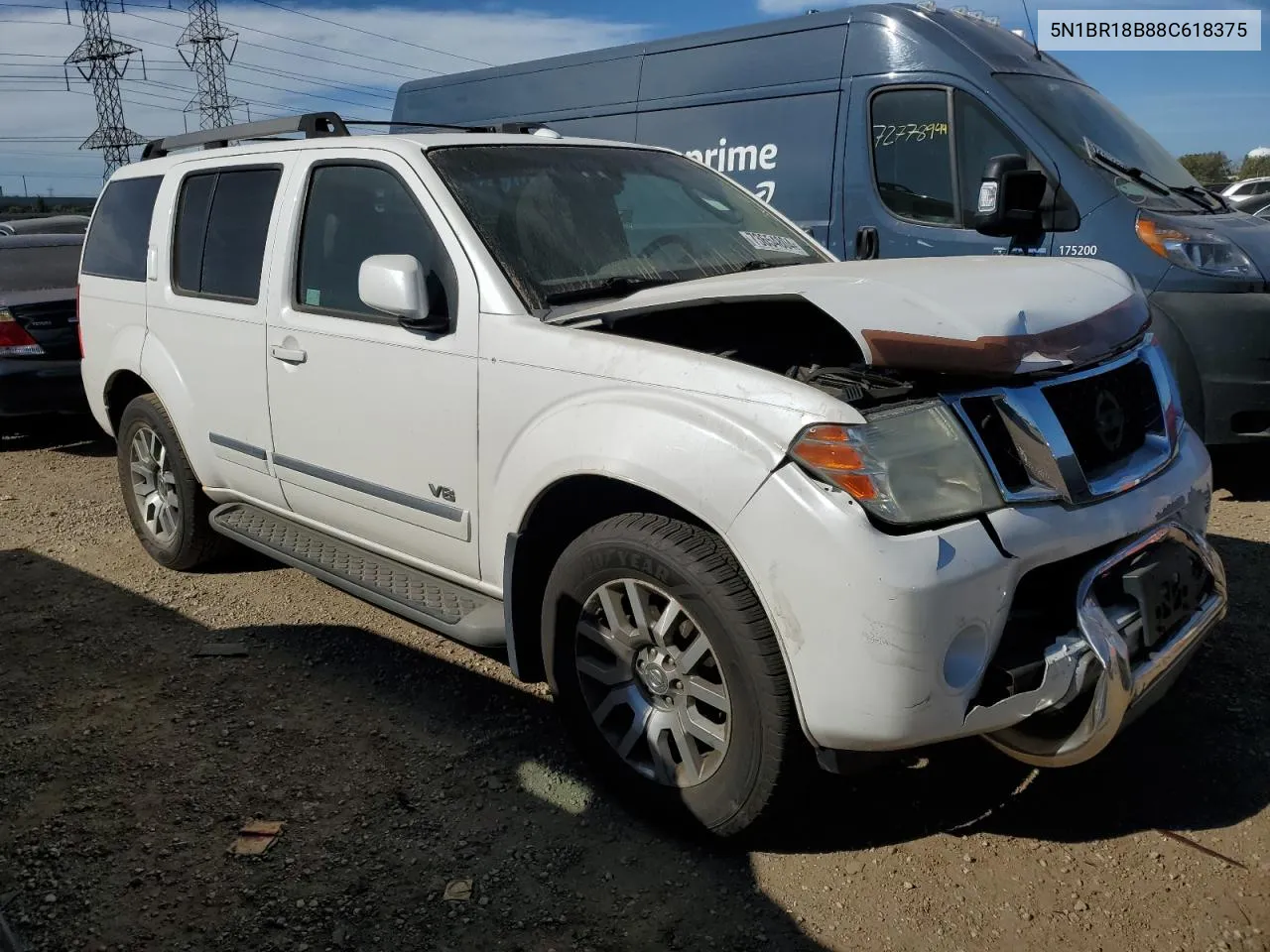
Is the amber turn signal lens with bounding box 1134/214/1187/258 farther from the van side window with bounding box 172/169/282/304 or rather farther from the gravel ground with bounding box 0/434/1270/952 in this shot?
the van side window with bounding box 172/169/282/304

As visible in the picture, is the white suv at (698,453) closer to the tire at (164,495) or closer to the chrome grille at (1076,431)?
the chrome grille at (1076,431)

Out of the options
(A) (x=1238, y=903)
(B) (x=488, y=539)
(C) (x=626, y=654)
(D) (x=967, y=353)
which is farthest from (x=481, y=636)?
(A) (x=1238, y=903)

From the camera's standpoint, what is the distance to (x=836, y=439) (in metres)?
2.34

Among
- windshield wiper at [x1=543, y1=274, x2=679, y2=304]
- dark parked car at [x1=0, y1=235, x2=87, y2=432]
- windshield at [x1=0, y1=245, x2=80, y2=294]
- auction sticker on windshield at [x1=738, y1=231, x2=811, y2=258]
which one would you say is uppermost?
auction sticker on windshield at [x1=738, y1=231, x2=811, y2=258]

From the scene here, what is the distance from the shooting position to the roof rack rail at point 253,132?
165 inches

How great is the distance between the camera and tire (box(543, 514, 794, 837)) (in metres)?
2.50

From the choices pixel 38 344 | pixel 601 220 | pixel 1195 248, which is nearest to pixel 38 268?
pixel 38 344

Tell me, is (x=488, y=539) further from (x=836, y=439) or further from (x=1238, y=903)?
(x=1238, y=903)

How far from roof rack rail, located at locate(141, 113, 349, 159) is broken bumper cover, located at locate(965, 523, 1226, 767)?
10.5 ft

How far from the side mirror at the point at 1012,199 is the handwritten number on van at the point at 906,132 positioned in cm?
49

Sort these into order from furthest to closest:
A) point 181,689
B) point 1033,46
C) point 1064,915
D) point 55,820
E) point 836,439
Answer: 1. point 1033,46
2. point 181,689
3. point 55,820
4. point 1064,915
5. point 836,439

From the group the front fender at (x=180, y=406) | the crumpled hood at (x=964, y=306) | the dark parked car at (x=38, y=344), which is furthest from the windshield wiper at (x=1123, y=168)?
the dark parked car at (x=38, y=344)

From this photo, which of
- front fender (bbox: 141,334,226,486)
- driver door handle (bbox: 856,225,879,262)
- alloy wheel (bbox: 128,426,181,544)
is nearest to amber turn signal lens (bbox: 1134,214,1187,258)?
driver door handle (bbox: 856,225,879,262)

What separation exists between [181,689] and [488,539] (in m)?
1.50
